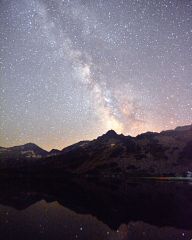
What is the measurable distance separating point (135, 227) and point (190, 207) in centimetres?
2736

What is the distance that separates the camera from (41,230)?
49500 millimetres

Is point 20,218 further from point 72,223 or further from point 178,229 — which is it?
point 178,229

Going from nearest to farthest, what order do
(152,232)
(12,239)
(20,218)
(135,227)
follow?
(12,239), (152,232), (135,227), (20,218)

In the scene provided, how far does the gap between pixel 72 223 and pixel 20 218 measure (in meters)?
11.5

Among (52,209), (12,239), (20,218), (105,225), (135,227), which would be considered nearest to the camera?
(12,239)

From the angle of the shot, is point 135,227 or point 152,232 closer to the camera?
point 152,232

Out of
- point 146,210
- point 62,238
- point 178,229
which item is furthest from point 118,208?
point 62,238

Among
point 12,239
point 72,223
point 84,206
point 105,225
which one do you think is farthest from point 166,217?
point 12,239

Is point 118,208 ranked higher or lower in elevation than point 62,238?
higher

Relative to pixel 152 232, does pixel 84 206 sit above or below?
above

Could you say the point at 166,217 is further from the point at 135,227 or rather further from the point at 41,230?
the point at 41,230

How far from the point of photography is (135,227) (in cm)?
5200

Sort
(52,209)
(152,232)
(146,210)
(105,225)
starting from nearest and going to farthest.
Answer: (152,232)
(105,225)
(146,210)
(52,209)

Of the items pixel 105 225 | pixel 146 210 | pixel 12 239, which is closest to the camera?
pixel 12 239
